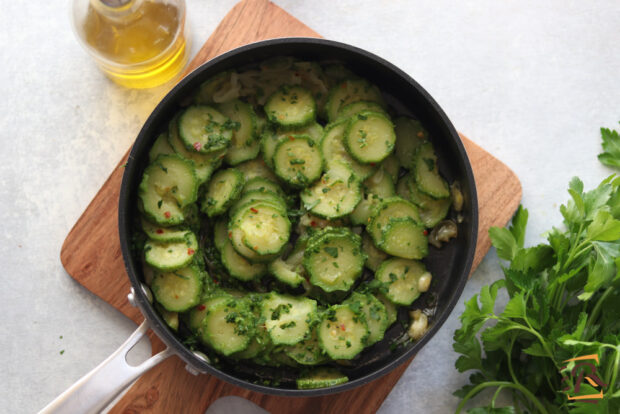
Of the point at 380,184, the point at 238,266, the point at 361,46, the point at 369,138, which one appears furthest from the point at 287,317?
the point at 361,46

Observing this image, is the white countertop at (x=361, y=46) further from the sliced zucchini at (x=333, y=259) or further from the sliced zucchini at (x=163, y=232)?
the sliced zucchini at (x=333, y=259)

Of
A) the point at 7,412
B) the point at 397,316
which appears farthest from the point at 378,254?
the point at 7,412

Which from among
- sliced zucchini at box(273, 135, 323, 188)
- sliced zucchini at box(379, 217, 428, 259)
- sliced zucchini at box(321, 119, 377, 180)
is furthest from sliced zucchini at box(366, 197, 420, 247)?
sliced zucchini at box(273, 135, 323, 188)

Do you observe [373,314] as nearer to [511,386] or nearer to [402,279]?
[402,279]

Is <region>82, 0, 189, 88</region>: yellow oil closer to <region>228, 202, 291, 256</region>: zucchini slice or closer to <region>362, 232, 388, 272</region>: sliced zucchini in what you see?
<region>228, 202, 291, 256</region>: zucchini slice

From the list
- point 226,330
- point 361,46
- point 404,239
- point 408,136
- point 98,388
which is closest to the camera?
point 98,388

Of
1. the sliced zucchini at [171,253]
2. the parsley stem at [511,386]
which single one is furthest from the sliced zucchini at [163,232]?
the parsley stem at [511,386]
